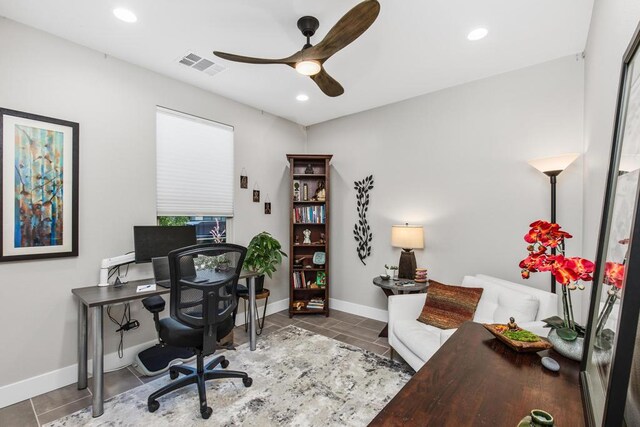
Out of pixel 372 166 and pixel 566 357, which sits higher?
pixel 372 166

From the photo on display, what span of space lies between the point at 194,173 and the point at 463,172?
3074 millimetres

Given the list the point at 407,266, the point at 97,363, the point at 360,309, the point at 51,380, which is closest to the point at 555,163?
the point at 407,266

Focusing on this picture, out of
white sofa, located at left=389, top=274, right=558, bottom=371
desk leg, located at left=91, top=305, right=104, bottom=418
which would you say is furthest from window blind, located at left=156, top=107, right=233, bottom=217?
white sofa, located at left=389, top=274, right=558, bottom=371

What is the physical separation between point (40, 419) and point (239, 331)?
1.84m

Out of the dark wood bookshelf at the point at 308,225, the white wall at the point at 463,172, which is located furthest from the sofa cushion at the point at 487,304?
the dark wood bookshelf at the point at 308,225

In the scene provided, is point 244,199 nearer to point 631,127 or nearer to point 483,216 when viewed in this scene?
point 483,216

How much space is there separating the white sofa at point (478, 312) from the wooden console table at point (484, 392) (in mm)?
781

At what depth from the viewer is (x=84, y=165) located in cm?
265

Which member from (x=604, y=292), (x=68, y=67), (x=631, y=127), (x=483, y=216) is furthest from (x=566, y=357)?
(x=68, y=67)

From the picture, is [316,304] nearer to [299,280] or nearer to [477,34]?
[299,280]

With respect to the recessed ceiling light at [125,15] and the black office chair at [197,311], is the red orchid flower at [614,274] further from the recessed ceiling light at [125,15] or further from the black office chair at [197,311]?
the recessed ceiling light at [125,15]

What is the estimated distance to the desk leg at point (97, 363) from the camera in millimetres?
2135

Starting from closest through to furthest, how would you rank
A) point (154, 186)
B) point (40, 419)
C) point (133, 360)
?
point (40, 419)
point (133, 360)
point (154, 186)

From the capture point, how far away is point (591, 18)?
88.5 inches
